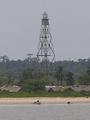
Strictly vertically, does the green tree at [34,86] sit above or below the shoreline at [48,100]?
above

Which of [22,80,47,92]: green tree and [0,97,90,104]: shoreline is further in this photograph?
[22,80,47,92]: green tree

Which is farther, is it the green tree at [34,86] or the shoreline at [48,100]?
the green tree at [34,86]

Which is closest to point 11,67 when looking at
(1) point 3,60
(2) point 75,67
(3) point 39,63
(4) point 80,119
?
(1) point 3,60

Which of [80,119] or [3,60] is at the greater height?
[3,60]

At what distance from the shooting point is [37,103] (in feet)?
242

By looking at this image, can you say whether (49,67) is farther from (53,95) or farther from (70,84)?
(53,95)

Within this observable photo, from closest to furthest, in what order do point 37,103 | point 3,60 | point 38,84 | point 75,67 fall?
1. point 37,103
2. point 38,84
3. point 75,67
4. point 3,60

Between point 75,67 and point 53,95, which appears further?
point 75,67

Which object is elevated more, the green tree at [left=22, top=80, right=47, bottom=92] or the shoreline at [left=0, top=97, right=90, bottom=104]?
the green tree at [left=22, top=80, right=47, bottom=92]

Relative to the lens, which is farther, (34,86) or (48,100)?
(34,86)

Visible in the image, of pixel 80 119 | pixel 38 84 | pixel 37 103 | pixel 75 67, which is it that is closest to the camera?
pixel 80 119

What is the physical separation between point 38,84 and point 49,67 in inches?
619

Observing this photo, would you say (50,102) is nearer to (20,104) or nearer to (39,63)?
(20,104)

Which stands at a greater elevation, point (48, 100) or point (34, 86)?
point (34, 86)
